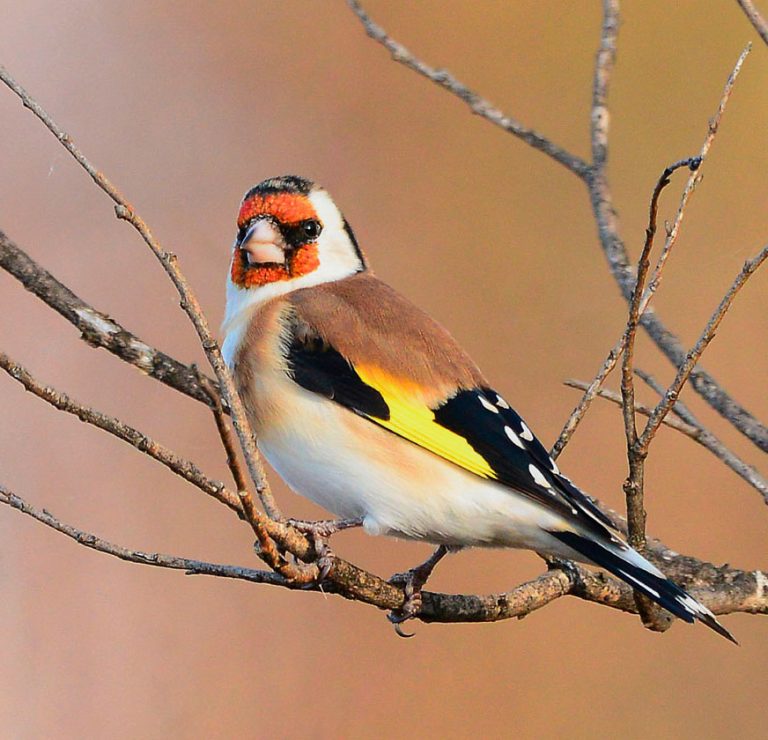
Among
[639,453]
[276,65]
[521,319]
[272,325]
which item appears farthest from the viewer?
[276,65]

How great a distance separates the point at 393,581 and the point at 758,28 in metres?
1.15

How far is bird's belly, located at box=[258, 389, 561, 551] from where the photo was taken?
80.8 inches

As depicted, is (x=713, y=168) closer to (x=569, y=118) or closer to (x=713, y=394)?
(x=569, y=118)

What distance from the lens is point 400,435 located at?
2.13m

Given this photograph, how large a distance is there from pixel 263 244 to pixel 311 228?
159mm

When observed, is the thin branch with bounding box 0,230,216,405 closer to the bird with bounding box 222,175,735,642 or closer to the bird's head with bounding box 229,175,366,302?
the bird with bounding box 222,175,735,642

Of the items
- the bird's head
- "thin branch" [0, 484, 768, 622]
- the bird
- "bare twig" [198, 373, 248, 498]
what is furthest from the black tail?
the bird's head

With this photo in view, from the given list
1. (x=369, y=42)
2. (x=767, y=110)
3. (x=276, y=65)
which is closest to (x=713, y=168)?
(x=767, y=110)

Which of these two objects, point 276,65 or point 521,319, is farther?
point 276,65

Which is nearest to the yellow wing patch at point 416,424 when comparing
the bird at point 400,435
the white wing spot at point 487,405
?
the bird at point 400,435

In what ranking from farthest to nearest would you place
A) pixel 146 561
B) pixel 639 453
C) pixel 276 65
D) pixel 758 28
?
pixel 276 65
pixel 758 28
pixel 639 453
pixel 146 561

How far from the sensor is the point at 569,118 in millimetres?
4094

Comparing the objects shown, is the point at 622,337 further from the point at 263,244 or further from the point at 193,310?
the point at 263,244

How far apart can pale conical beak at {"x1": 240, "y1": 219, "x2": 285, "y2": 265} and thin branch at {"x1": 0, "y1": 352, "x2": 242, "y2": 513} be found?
3.92 ft
